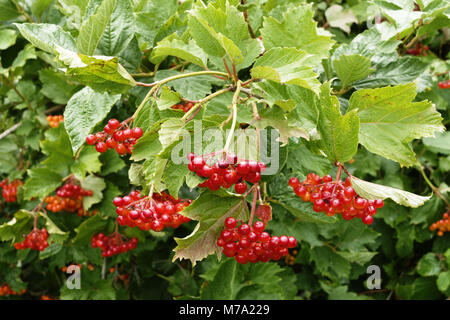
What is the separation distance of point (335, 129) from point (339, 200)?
19 centimetres

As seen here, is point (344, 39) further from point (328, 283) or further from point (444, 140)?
point (328, 283)

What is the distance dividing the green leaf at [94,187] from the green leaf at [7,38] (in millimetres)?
739

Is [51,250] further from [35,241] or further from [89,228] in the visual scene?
[89,228]

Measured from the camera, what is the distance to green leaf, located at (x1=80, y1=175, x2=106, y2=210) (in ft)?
6.36

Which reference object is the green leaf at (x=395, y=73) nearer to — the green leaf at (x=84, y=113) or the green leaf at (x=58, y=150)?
the green leaf at (x=84, y=113)

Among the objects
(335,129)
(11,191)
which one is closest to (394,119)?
(335,129)

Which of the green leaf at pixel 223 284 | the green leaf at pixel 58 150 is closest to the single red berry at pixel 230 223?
the green leaf at pixel 223 284

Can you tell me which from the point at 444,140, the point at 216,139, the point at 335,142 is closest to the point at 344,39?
the point at 444,140

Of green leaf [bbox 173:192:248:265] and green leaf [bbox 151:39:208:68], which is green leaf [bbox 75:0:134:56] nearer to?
green leaf [bbox 151:39:208:68]

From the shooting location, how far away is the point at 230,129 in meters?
0.92

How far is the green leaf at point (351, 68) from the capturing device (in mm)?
1193

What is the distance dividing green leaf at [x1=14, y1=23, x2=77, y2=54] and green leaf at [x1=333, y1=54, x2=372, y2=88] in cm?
83

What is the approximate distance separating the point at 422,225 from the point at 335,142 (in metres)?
1.81

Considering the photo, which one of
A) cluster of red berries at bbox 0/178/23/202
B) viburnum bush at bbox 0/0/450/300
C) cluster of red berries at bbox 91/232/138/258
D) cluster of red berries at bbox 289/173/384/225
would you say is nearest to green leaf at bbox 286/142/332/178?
viburnum bush at bbox 0/0/450/300
